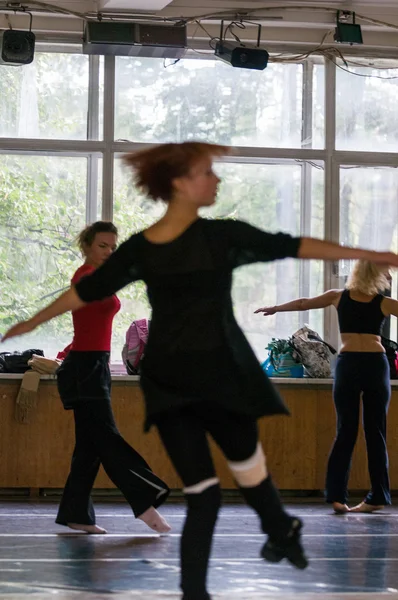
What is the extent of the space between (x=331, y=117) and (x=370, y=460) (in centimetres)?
304

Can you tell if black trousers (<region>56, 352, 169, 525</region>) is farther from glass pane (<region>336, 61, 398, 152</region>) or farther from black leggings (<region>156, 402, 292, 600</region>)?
glass pane (<region>336, 61, 398, 152</region>)

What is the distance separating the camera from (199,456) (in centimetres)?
327

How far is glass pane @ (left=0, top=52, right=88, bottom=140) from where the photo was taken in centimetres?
851

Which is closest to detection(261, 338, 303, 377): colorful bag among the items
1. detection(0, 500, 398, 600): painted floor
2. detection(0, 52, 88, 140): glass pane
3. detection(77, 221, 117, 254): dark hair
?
detection(0, 500, 398, 600): painted floor

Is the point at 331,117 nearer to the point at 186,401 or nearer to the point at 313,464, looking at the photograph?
the point at 313,464

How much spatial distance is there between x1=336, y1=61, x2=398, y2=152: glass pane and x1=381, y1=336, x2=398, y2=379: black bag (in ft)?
A: 5.90

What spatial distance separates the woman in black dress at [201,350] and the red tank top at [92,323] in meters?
2.31

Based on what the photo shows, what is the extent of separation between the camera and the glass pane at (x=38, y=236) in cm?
852

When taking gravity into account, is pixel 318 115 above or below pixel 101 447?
above

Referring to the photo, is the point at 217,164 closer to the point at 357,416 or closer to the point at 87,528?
the point at 357,416

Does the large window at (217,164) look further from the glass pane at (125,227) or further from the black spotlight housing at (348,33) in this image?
the black spotlight housing at (348,33)

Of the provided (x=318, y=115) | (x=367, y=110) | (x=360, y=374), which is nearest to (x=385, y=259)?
(x=360, y=374)

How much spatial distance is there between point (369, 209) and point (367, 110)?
2.64 ft

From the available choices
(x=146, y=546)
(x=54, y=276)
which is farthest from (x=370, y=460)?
(x=54, y=276)
